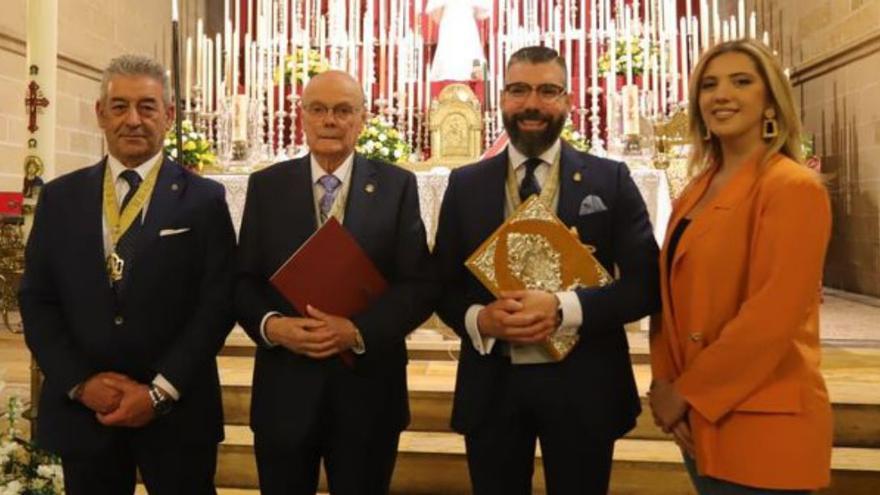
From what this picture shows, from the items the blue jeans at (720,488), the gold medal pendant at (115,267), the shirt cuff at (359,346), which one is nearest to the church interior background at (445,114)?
the gold medal pendant at (115,267)

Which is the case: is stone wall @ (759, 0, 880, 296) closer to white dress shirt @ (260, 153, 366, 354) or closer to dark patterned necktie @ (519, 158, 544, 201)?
dark patterned necktie @ (519, 158, 544, 201)

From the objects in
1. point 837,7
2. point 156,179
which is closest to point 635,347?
point 156,179

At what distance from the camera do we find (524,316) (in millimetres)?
1716

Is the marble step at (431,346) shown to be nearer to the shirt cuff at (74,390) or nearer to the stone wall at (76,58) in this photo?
the shirt cuff at (74,390)

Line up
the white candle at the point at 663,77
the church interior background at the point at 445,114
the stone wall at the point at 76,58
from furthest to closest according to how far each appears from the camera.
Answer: the white candle at the point at 663,77, the stone wall at the point at 76,58, the church interior background at the point at 445,114

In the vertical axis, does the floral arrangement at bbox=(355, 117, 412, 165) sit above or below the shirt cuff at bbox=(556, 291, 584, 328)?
above

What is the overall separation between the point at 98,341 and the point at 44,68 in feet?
2.78

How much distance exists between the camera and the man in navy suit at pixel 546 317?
178 centimetres

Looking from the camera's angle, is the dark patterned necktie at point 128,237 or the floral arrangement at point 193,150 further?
the floral arrangement at point 193,150

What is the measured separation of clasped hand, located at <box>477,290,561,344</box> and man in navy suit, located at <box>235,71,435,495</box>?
257mm

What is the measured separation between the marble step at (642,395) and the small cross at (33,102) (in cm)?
148

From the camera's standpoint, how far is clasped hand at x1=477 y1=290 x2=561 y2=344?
1718 mm

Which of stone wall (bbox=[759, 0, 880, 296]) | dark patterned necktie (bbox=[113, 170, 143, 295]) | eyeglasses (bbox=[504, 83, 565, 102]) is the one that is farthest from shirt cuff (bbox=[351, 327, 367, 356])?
stone wall (bbox=[759, 0, 880, 296])

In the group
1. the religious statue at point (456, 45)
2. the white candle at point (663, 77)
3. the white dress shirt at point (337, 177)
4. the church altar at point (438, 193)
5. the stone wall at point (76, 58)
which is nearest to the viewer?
the white dress shirt at point (337, 177)
